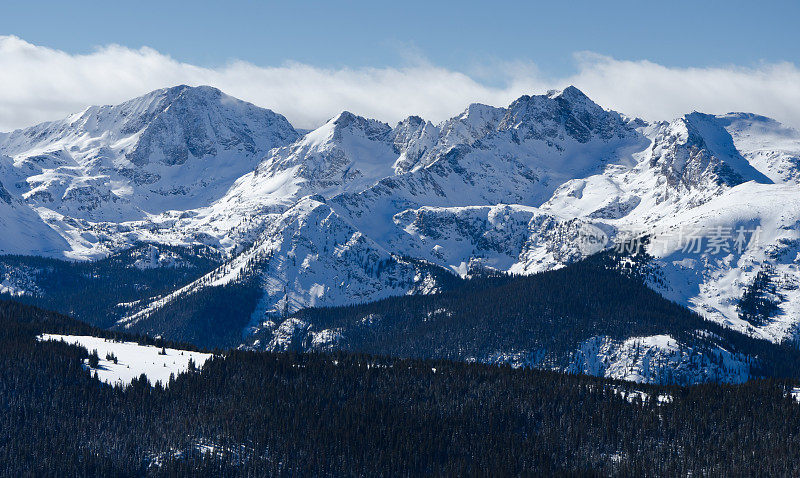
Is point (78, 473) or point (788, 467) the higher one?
point (788, 467)

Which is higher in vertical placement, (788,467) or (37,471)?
(788,467)

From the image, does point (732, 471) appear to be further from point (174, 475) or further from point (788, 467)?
point (174, 475)

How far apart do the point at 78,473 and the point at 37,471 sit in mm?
7812

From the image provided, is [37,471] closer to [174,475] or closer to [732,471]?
[174,475]

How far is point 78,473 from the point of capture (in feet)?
646

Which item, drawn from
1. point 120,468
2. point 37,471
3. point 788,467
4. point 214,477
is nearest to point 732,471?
point 788,467

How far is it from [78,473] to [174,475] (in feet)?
60.5

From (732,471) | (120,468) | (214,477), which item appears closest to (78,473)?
(120,468)

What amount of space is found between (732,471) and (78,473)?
126349 millimetres

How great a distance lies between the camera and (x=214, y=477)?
652 ft

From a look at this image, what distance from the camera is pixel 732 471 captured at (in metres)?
198

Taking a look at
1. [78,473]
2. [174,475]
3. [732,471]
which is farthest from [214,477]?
[732,471]

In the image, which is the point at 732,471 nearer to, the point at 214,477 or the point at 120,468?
the point at 214,477

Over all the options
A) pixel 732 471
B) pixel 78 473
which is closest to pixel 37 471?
pixel 78 473
